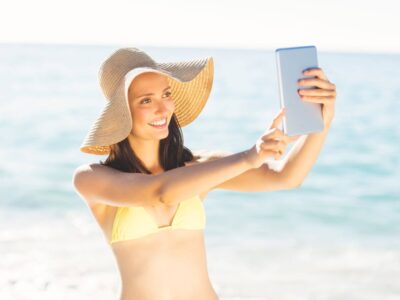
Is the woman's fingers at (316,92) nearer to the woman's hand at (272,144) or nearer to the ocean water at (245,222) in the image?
Answer: the woman's hand at (272,144)

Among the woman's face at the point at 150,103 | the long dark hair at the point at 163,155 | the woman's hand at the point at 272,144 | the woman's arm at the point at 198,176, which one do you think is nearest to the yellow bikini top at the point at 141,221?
the long dark hair at the point at 163,155

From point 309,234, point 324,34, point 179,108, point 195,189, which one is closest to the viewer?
point 195,189

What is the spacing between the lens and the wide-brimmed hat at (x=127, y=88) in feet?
10.1

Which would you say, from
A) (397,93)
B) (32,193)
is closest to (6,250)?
(32,193)

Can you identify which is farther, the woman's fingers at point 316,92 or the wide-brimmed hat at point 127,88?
the wide-brimmed hat at point 127,88

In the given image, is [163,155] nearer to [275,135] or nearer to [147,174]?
[147,174]

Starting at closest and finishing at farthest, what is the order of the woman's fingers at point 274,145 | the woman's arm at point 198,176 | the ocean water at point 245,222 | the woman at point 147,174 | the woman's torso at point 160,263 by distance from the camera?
1. the woman's fingers at point 274,145
2. the woman's arm at point 198,176
3. the woman at point 147,174
4. the woman's torso at point 160,263
5. the ocean water at point 245,222

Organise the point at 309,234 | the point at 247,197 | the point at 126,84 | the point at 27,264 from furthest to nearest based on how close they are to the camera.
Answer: the point at 247,197
the point at 309,234
the point at 27,264
the point at 126,84

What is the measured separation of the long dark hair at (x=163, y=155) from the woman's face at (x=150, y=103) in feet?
0.45

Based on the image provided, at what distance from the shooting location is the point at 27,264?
25.0 ft

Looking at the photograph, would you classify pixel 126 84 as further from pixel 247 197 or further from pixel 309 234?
pixel 247 197

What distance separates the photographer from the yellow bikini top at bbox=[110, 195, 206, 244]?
10.3 ft

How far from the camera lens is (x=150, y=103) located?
10.2ft

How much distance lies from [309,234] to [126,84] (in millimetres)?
5999
